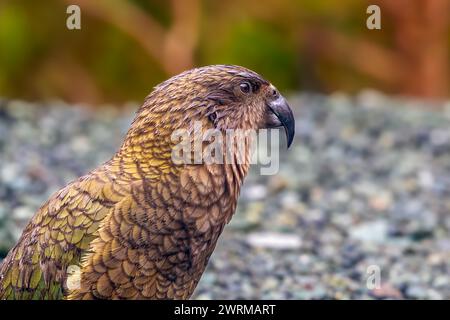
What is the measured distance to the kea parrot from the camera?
397 centimetres

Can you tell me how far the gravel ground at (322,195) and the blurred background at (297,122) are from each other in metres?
0.02

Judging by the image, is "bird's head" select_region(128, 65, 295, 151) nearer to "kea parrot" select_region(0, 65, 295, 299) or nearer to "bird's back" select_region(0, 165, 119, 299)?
"kea parrot" select_region(0, 65, 295, 299)

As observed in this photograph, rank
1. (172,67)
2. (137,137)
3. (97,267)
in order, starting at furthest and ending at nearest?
1. (172,67)
2. (137,137)
3. (97,267)

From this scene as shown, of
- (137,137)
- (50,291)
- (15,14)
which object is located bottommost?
(50,291)

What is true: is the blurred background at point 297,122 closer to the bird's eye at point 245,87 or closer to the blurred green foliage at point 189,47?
the blurred green foliage at point 189,47

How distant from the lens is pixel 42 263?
13.4 ft

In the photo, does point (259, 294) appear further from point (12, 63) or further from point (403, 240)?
point (12, 63)

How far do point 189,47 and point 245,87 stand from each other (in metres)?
11.4

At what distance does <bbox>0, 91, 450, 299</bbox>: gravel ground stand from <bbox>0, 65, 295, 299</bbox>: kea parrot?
5.13 feet

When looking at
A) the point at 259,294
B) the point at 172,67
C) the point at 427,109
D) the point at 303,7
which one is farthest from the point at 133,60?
the point at 259,294

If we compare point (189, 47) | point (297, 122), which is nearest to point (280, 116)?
point (297, 122)

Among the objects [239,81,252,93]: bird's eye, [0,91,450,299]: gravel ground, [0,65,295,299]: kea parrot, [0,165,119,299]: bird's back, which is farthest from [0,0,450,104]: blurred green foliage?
[0,165,119,299]: bird's back

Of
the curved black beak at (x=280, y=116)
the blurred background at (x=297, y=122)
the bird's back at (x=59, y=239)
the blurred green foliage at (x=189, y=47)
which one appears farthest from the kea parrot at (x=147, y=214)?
the blurred green foliage at (x=189, y=47)

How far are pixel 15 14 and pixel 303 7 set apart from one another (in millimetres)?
5757
